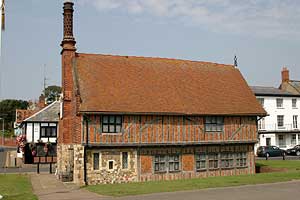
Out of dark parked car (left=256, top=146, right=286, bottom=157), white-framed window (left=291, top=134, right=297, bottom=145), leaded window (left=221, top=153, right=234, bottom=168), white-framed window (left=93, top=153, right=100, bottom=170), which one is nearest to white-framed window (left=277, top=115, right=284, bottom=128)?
white-framed window (left=291, top=134, right=297, bottom=145)

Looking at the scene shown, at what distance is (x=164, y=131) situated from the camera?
24234 millimetres

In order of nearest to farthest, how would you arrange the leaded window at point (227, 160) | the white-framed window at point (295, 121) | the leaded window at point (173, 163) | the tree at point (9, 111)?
the leaded window at point (173, 163) → the leaded window at point (227, 160) → the white-framed window at point (295, 121) → the tree at point (9, 111)

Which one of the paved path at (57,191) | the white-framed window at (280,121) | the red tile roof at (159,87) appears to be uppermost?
the red tile roof at (159,87)

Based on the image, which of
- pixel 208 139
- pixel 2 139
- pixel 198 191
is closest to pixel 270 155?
pixel 208 139

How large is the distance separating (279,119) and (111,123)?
1288 inches

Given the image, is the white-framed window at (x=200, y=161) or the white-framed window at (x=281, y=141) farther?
the white-framed window at (x=281, y=141)

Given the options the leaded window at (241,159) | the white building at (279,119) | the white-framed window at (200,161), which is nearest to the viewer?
the white-framed window at (200,161)

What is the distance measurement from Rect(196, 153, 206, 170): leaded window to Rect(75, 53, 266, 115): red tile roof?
2678 millimetres

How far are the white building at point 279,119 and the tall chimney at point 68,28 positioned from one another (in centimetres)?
2906

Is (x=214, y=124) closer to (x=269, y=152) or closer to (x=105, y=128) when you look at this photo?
(x=105, y=128)

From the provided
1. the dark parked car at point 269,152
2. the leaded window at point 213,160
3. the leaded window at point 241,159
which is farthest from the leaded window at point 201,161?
the dark parked car at point 269,152

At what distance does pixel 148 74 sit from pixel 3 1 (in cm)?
1309

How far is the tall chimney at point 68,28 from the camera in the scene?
82.9ft

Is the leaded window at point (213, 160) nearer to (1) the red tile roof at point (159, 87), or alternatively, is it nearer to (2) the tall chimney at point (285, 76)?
(1) the red tile roof at point (159, 87)
